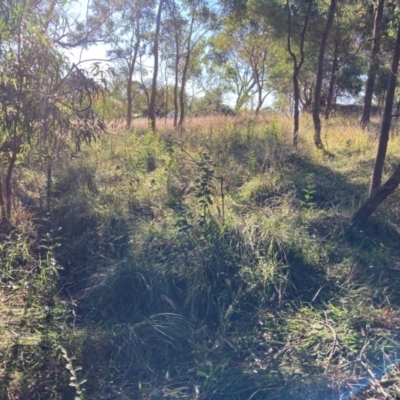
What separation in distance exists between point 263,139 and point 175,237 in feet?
12.4

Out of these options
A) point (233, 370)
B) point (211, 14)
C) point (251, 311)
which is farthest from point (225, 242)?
point (211, 14)

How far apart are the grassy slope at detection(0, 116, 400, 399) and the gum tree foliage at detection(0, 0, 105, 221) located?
104 cm

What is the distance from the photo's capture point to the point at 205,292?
3615mm

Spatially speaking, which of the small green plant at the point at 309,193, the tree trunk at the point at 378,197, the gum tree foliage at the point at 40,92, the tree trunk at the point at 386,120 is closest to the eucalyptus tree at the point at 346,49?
the tree trunk at the point at 386,120

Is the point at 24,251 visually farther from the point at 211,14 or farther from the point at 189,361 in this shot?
the point at 211,14

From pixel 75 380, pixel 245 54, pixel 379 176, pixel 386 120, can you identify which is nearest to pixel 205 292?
pixel 75 380

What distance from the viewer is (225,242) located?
4145 mm

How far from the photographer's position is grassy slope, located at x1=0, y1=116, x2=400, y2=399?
2791 millimetres

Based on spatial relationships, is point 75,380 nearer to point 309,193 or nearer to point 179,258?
point 179,258

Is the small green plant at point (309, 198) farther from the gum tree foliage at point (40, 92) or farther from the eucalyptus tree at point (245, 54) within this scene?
the eucalyptus tree at point (245, 54)

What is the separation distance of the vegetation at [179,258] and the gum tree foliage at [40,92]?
2 cm

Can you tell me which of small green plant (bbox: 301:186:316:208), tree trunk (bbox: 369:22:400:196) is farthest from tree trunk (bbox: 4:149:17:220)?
tree trunk (bbox: 369:22:400:196)

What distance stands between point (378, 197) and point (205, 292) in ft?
7.10

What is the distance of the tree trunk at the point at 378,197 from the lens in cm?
442
